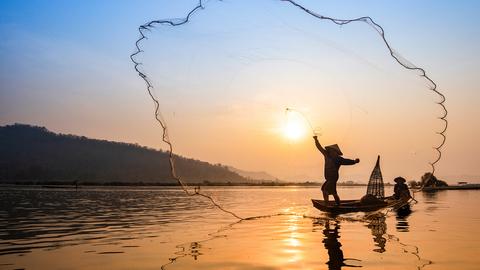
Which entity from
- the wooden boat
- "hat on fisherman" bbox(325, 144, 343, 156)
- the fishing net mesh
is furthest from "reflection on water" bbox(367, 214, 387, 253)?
the fishing net mesh

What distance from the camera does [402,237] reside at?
782 inches

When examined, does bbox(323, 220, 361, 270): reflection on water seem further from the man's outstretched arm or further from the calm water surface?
the man's outstretched arm

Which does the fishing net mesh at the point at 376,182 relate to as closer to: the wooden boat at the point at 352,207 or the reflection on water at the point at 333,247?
the wooden boat at the point at 352,207

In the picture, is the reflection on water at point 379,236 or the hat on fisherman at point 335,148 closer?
the reflection on water at point 379,236

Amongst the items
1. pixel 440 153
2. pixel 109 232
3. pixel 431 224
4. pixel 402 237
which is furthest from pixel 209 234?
pixel 431 224

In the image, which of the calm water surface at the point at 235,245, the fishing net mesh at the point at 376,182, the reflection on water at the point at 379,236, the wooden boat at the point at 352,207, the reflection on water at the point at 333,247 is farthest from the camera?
the fishing net mesh at the point at 376,182

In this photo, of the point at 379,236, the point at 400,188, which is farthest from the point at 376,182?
the point at 379,236

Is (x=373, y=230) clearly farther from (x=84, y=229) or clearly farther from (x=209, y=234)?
(x=84, y=229)

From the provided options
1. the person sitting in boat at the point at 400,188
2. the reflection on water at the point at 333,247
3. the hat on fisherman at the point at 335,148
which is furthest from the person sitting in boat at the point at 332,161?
the person sitting in boat at the point at 400,188

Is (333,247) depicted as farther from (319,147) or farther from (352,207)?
(352,207)

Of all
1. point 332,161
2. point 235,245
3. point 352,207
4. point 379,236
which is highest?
point 332,161

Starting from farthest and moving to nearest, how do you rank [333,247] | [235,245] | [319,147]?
1. [319,147]
2. [235,245]
3. [333,247]

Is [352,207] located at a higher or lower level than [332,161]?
lower

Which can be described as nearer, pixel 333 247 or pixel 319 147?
pixel 333 247
